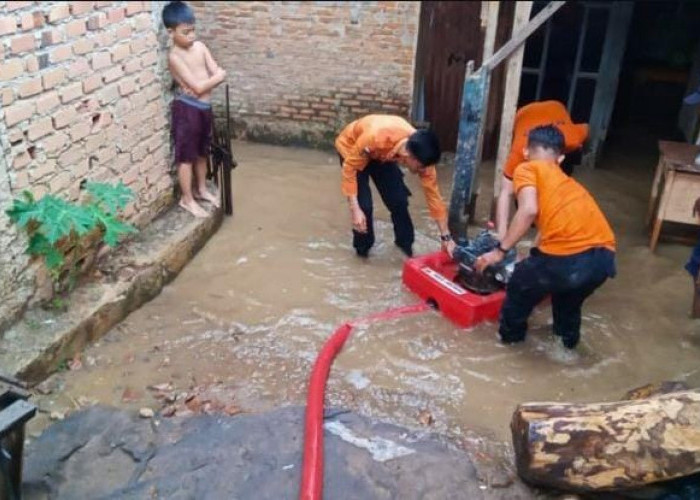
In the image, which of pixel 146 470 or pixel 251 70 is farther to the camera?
pixel 251 70

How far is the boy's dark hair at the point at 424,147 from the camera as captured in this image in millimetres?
4672

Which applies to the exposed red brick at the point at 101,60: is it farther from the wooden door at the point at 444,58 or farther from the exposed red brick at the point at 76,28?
the wooden door at the point at 444,58

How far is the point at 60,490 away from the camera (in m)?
3.38

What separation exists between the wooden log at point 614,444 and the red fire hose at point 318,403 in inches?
39.7

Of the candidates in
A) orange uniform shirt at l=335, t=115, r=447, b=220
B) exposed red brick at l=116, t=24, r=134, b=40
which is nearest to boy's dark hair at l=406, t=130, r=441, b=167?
orange uniform shirt at l=335, t=115, r=447, b=220

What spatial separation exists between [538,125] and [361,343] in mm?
2394

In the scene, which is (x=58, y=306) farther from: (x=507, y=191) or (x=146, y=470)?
(x=507, y=191)

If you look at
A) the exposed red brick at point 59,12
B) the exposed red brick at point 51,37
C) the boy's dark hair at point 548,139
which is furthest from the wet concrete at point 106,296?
the boy's dark hair at point 548,139

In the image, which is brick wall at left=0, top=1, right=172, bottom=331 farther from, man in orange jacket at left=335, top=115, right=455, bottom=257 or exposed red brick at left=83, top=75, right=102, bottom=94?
man in orange jacket at left=335, top=115, right=455, bottom=257

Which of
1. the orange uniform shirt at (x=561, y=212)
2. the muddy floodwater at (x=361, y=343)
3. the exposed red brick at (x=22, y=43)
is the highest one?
the exposed red brick at (x=22, y=43)

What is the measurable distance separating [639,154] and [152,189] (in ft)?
18.6

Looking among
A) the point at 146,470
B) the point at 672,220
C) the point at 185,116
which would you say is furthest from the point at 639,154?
the point at 146,470

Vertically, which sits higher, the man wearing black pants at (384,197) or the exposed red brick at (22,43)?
the exposed red brick at (22,43)

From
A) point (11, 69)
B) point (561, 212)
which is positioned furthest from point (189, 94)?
point (561, 212)
